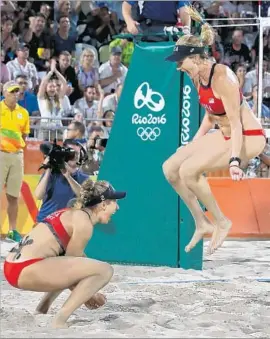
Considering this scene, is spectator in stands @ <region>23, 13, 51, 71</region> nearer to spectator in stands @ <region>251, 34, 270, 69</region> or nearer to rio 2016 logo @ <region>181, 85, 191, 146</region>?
spectator in stands @ <region>251, 34, 270, 69</region>

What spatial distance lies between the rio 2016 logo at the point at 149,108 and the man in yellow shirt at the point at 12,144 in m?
2.07

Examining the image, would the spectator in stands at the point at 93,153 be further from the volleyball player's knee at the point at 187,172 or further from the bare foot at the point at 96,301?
the bare foot at the point at 96,301

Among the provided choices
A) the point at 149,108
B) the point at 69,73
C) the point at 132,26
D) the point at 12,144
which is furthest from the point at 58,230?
the point at 69,73

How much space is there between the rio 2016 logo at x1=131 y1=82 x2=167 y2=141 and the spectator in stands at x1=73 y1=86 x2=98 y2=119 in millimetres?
4258

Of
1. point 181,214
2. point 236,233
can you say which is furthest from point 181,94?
point 236,233

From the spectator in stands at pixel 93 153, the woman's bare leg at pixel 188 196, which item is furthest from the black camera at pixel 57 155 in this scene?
the spectator in stands at pixel 93 153

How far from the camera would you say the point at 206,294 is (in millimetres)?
6316

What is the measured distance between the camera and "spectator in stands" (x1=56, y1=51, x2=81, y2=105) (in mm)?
12172

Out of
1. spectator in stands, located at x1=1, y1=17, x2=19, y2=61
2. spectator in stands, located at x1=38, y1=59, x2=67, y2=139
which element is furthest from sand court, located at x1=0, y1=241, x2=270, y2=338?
spectator in stands, located at x1=1, y1=17, x2=19, y2=61

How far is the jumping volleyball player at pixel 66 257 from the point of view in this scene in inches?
196

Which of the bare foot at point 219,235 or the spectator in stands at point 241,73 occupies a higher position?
the spectator in stands at point 241,73

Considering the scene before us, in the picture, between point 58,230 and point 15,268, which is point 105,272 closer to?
point 58,230

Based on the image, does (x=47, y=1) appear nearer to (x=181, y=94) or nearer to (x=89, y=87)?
(x=89, y=87)

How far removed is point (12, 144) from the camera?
9.30 metres
